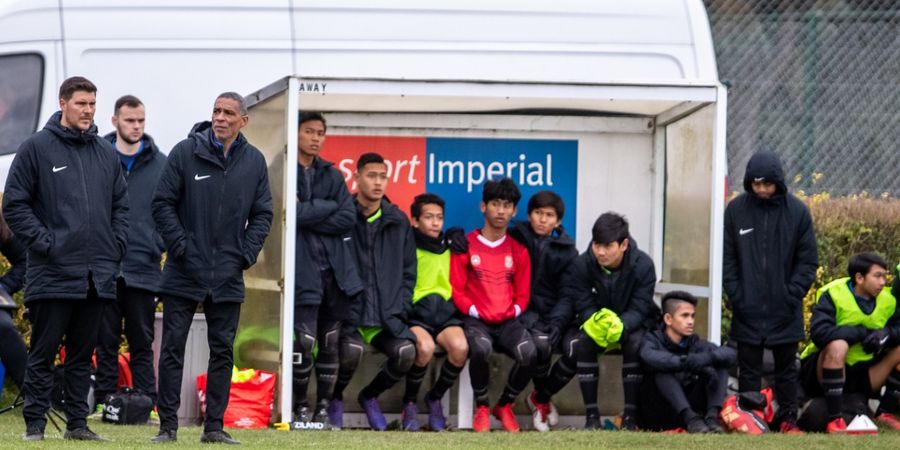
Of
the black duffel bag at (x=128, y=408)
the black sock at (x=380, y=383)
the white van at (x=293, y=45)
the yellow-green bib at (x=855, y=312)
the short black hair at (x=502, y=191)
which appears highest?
the white van at (x=293, y=45)

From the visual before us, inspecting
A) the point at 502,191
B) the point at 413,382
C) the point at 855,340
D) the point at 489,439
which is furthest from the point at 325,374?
the point at 855,340

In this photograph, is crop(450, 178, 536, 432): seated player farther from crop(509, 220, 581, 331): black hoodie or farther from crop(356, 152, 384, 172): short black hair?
crop(356, 152, 384, 172): short black hair

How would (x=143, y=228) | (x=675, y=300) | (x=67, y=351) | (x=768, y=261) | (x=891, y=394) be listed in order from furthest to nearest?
(x=891, y=394) < (x=768, y=261) < (x=675, y=300) < (x=143, y=228) < (x=67, y=351)

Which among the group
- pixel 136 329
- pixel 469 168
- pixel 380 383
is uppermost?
pixel 469 168

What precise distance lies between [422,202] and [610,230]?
1.25 metres

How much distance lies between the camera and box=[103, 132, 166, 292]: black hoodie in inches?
406

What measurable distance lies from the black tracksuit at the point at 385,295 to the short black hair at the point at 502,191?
594 millimetres

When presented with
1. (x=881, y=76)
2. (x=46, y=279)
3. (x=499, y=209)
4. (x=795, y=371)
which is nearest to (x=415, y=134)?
(x=499, y=209)

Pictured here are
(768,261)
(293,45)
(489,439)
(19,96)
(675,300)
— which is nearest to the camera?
(489,439)

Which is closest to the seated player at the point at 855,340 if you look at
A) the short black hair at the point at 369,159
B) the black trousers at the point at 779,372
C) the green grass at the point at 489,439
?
the black trousers at the point at 779,372

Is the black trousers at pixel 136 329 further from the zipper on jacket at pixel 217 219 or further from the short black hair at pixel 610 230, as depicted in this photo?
the short black hair at pixel 610 230

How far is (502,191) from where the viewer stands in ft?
36.6

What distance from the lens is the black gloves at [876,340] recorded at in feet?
35.1

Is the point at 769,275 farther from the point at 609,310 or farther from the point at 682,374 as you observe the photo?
the point at 609,310
